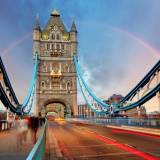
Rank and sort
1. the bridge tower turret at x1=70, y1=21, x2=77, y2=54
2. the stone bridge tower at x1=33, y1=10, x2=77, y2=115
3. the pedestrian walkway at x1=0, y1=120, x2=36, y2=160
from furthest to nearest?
the bridge tower turret at x1=70, y1=21, x2=77, y2=54
the stone bridge tower at x1=33, y1=10, x2=77, y2=115
the pedestrian walkway at x1=0, y1=120, x2=36, y2=160

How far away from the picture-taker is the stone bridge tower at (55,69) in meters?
110

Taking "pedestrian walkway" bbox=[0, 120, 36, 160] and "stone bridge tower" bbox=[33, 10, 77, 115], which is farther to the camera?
"stone bridge tower" bbox=[33, 10, 77, 115]

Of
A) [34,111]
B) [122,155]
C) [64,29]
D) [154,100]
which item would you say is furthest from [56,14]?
[122,155]

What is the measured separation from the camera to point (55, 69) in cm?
11306

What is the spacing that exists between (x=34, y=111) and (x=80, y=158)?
321 ft

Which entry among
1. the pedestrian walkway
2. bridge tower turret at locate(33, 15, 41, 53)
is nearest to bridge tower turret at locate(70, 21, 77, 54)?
bridge tower turret at locate(33, 15, 41, 53)

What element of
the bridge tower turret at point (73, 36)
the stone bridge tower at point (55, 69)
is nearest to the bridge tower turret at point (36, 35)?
the stone bridge tower at point (55, 69)

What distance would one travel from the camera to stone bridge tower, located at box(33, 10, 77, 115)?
361ft

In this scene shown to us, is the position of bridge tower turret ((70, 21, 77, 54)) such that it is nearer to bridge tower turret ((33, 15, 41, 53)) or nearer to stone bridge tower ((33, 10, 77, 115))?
stone bridge tower ((33, 10, 77, 115))

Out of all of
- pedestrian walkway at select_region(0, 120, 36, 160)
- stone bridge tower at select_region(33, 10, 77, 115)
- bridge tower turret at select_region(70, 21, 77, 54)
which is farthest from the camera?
bridge tower turret at select_region(70, 21, 77, 54)

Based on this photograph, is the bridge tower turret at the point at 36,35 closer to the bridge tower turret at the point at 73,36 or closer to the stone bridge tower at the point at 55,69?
the stone bridge tower at the point at 55,69

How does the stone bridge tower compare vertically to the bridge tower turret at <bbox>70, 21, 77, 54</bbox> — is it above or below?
below

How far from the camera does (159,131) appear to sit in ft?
82.1

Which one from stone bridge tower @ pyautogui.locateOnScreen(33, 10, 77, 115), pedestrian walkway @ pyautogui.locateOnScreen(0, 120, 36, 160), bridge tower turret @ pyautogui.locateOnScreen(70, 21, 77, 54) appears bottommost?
pedestrian walkway @ pyautogui.locateOnScreen(0, 120, 36, 160)
